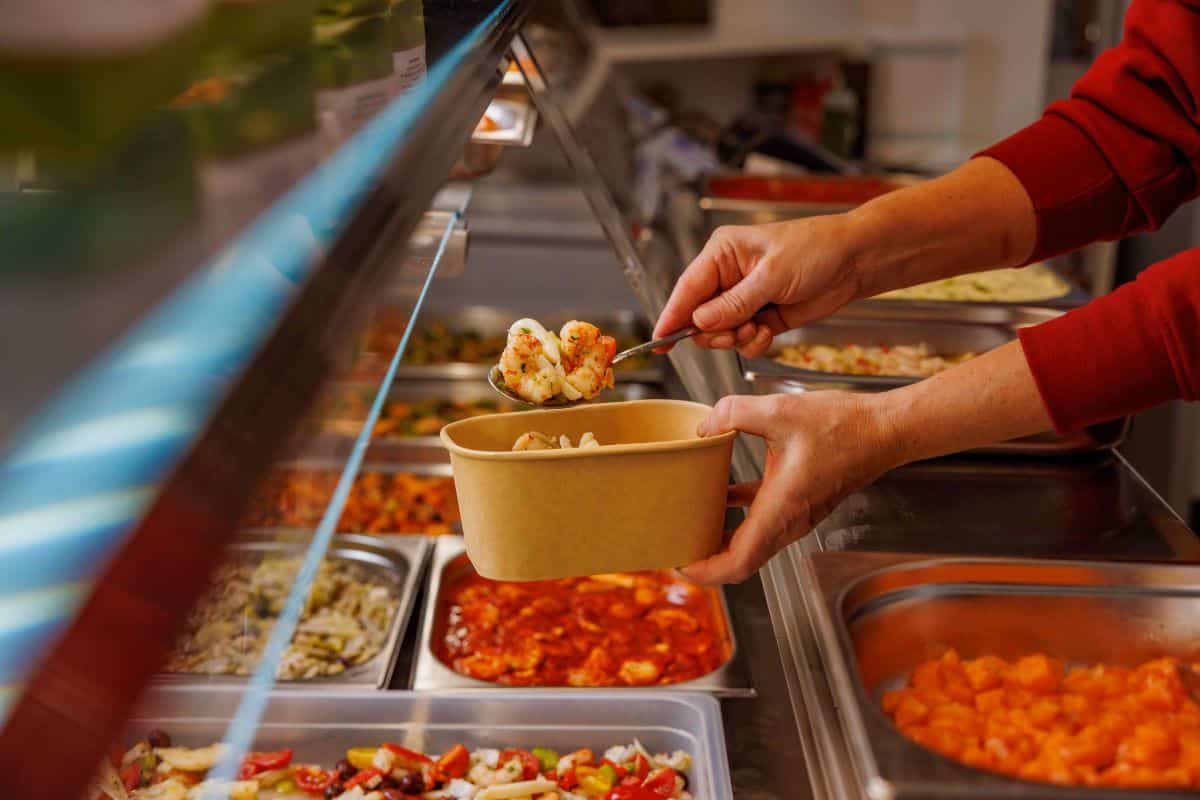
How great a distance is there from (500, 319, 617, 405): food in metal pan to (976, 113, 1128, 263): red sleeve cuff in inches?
33.2

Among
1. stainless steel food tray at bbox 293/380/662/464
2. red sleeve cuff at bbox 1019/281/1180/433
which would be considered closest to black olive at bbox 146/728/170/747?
stainless steel food tray at bbox 293/380/662/464

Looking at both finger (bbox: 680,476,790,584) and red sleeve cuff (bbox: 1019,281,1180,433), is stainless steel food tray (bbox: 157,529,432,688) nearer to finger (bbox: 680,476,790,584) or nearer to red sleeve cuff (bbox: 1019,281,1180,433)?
finger (bbox: 680,476,790,584)

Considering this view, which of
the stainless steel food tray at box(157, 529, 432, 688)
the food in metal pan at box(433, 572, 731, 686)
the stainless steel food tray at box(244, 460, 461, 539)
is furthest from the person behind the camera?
the food in metal pan at box(433, 572, 731, 686)

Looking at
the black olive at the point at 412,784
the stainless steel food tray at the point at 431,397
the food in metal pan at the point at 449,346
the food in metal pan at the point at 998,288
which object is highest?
the food in metal pan at the point at 998,288

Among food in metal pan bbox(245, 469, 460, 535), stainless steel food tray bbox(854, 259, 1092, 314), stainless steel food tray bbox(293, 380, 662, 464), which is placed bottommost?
food in metal pan bbox(245, 469, 460, 535)

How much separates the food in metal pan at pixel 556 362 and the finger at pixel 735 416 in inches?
7.8

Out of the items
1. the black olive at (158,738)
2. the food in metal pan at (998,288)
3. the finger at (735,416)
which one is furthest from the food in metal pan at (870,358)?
the black olive at (158,738)

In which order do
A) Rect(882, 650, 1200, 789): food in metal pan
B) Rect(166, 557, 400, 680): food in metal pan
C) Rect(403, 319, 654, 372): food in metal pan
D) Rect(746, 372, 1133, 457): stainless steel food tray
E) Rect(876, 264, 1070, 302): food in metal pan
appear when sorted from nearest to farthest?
Rect(882, 650, 1200, 789): food in metal pan
Rect(166, 557, 400, 680): food in metal pan
Rect(746, 372, 1133, 457): stainless steel food tray
Rect(876, 264, 1070, 302): food in metal pan
Rect(403, 319, 654, 372): food in metal pan

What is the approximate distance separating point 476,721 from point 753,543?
65cm

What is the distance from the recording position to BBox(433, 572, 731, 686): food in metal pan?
190 cm

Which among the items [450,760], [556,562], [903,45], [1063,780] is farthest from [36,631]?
[903,45]

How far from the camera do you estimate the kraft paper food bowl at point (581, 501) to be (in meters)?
1.16

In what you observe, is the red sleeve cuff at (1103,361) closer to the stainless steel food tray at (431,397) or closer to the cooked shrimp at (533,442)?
the cooked shrimp at (533,442)

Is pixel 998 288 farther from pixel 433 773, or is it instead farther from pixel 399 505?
pixel 433 773
